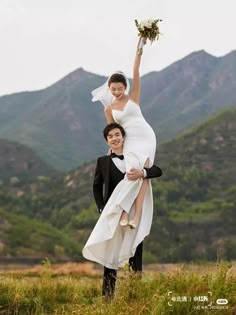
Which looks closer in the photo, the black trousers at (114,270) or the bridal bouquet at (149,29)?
the black trousers at (114,270)

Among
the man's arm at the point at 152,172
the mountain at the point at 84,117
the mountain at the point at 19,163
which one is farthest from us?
the mountain at the point at 84,117

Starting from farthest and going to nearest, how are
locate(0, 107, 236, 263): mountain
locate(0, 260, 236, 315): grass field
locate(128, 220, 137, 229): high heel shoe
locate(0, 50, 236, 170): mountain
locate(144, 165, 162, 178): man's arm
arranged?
locate(0, 50, 236, 170): mountain, locate(0, 107, 236, 263): mountain, locate(144, 165, 162, 178): man's arm, locate(128, 220, 137, 229): high heel shoe, locate(0, 260, 236, 315): grass field

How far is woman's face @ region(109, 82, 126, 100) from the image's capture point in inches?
199

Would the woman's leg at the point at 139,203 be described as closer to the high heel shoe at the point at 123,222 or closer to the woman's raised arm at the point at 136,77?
the high heel shoe at the point at 123,222

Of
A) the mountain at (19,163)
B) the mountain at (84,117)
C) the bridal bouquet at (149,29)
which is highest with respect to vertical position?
the mountain at (84,117)

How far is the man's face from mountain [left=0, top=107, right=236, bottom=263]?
43.2 m

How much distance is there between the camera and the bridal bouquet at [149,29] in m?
5.23

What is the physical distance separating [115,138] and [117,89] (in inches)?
16.3

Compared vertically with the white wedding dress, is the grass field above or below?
below

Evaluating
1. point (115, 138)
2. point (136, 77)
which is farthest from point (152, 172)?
point (136, 77)

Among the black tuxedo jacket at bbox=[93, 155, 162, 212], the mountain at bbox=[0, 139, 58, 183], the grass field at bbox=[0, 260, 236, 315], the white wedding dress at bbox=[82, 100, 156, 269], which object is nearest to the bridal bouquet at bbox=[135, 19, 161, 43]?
the white wedding dress at bbox=[82, 100, 156, 269]

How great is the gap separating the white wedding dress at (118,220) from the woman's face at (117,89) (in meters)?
0.27

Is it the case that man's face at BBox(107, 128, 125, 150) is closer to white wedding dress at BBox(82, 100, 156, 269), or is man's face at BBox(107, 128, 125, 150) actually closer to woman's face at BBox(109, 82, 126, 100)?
white wedding dress at BBox(82, 100, 156, 269)

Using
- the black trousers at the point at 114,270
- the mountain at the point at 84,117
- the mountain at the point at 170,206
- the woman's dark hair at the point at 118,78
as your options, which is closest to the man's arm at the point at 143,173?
the black trousers at the point at 114,270
